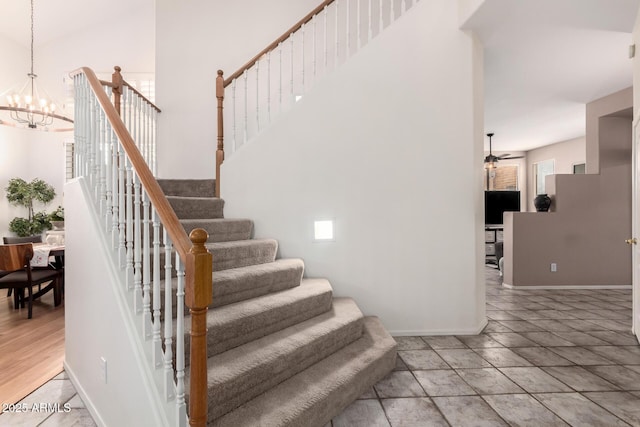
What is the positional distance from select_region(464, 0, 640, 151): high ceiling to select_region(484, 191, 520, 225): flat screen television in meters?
2.30

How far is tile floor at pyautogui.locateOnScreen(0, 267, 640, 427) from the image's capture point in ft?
6.84

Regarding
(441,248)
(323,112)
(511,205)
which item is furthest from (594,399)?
(511,205)

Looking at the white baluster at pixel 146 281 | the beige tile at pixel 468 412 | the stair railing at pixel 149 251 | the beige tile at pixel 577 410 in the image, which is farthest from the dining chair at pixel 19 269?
the beige tile at pixel 577 410

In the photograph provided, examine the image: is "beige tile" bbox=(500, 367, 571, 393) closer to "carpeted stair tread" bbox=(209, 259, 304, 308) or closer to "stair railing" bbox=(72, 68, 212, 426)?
"carpeted stair tread" bbox=(209, 259, 304, 308)

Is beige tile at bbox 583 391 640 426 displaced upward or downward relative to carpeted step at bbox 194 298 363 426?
downward

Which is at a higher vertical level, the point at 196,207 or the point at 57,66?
the point at 57,66

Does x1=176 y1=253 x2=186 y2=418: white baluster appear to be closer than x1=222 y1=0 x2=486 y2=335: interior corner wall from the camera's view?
Yes

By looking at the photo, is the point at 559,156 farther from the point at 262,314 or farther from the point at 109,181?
the point at 109,181

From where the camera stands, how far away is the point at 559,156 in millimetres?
8781

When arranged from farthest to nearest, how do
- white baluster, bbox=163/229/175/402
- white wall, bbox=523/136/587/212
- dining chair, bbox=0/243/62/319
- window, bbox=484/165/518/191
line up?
1. window, bbox=484/165/518/191
2. white wall, bbox=523/136/587/212
3. dining chair, bbox=0/243/62/319
4. white baluster, bbox=163/229/175/402

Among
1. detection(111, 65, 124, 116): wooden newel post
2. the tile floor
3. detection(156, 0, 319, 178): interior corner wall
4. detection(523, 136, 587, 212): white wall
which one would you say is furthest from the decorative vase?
detection(111, 65, 124, 116): wooden newel post

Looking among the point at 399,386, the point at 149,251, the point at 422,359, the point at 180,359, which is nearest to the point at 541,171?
the point at 422,359

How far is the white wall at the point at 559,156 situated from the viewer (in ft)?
27.1

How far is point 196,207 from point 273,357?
73.6 inches
